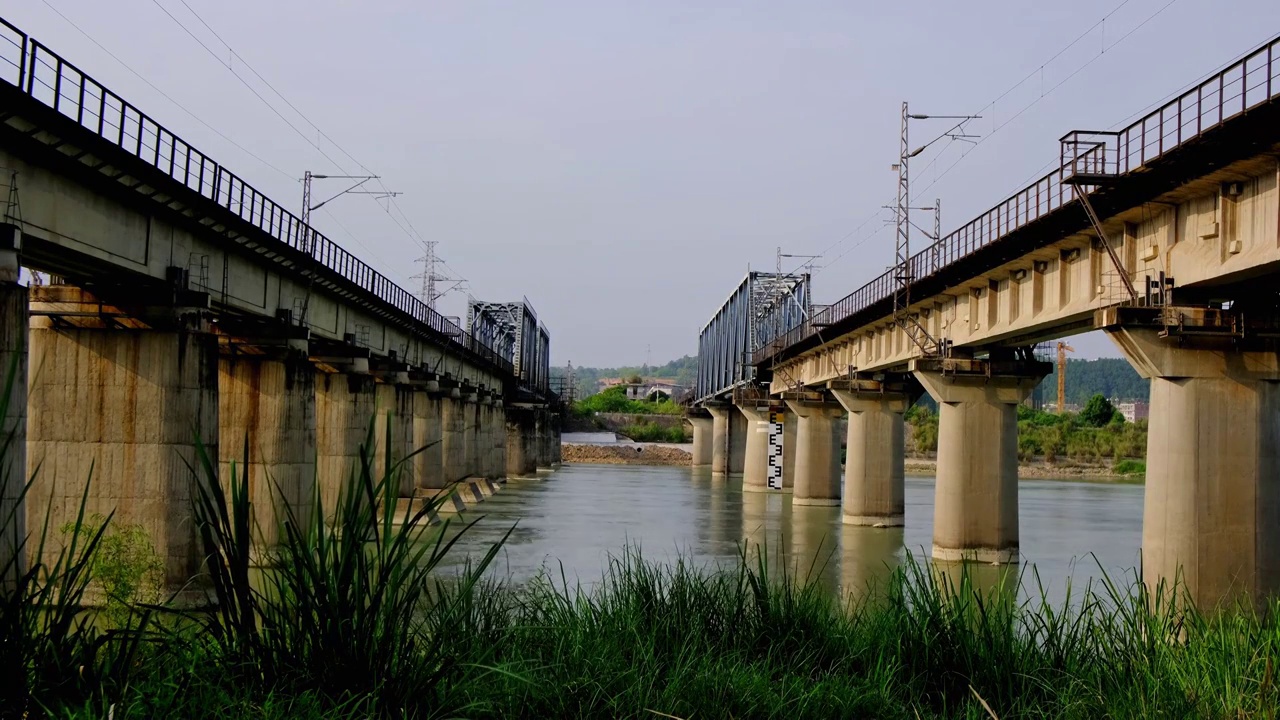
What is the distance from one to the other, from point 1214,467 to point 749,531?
29.9 m

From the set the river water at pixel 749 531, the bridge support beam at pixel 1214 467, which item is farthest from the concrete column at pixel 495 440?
the bridge support beam at pixel 1214 467

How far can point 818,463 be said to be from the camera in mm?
72375

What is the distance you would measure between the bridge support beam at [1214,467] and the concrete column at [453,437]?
48.4 meters

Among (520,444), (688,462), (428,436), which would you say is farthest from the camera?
(688,462)

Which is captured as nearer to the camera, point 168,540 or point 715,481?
point 168,540

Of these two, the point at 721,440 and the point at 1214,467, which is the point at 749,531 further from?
the point at 721,440

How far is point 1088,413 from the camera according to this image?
172 m

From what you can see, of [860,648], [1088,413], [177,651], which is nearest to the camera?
[177,651]

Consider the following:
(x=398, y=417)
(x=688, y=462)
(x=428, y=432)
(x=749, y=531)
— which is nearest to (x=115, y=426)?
(x=749, y=531)

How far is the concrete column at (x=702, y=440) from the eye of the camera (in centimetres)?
14562

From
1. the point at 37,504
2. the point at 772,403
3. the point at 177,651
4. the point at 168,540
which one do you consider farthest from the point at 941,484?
the point at 772,403

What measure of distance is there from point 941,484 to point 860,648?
2922cm

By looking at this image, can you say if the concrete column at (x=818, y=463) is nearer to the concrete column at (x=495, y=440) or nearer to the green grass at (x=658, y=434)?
the concrete column at (x=495, y=440)

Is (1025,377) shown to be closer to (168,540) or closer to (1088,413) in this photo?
(168,540)
